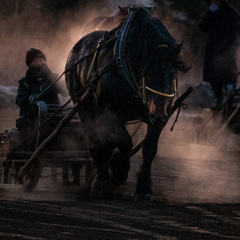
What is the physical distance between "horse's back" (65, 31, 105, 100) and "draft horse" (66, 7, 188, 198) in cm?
3

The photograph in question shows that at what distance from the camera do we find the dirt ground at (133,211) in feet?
21.1

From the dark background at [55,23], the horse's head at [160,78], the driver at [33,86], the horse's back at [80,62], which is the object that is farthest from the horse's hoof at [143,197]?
the dark background at [55,23]

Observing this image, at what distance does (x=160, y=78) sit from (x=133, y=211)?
49.8 inches

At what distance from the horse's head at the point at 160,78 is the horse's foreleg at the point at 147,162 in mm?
613

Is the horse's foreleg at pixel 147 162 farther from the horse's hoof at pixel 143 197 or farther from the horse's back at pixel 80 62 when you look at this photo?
the horse's back at pixel 80 62

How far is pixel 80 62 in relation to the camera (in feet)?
32.8

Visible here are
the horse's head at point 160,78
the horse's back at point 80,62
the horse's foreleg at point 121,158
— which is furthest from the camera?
the horse's back at point 80,62

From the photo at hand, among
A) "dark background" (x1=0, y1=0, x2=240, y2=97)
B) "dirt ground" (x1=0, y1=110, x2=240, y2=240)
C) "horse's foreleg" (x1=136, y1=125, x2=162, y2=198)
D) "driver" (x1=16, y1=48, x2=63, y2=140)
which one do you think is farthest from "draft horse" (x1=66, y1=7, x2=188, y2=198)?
"dark background" (x1=0, y1=0, x2=240, y2=97)

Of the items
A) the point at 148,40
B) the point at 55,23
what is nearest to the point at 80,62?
the point at 148,40

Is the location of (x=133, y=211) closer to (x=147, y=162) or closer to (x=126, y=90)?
(x=147, y=162)

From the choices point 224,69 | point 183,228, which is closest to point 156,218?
point 183,228

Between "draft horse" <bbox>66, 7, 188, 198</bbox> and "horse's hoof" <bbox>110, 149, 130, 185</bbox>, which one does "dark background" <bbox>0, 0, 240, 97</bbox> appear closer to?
"draft horse" <bbox>66, 7, 188, 198</bbox>

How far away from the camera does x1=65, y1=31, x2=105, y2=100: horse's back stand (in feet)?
32.2

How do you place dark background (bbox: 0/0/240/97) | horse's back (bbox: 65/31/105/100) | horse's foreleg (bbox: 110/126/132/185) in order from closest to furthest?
horse's foreleg (bbox: 110/126/132/185), horse's back (bbox: 65/31/105/100), dark background (bbox: 0/0/240/97)
